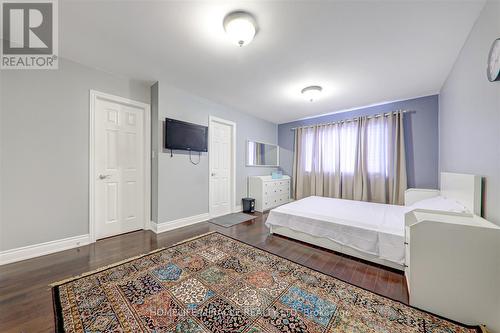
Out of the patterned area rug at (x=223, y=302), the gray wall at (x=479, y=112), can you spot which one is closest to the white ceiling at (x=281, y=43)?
the gray wall at (x=479, y=112)

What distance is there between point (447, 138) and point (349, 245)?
2325 mm

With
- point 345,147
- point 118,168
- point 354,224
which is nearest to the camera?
point 354,224

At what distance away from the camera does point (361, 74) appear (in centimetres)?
265

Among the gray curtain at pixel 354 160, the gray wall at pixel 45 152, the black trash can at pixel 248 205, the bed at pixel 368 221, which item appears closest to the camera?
the bed at pixel 368 221

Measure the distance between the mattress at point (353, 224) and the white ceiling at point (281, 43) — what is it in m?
2.07

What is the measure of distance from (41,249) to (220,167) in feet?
9.38

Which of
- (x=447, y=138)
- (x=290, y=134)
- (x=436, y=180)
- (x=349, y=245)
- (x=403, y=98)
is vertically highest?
(x=403, y=98)

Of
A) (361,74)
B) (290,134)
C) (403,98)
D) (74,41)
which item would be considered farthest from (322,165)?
(74,41)

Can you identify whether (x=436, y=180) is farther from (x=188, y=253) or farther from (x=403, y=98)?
(x=188, y=253)

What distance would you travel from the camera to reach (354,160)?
13.6 feet

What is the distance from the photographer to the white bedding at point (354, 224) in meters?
1.99

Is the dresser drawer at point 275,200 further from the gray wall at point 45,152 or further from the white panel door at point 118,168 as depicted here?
the gray wall at point 45,152

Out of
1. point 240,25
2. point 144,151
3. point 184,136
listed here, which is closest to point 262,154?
point 184,136

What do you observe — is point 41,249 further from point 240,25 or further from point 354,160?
point 354,160
